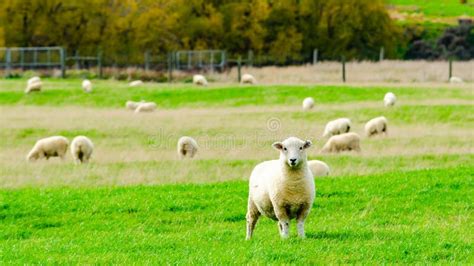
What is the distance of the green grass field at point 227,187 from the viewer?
41.3 feet

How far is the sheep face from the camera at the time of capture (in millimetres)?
12664

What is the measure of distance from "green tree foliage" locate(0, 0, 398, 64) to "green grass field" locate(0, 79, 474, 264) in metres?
33.8

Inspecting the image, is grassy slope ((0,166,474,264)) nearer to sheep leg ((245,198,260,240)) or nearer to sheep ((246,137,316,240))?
sheep leg ((245,198,260,240))

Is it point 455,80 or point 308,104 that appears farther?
point 455,80

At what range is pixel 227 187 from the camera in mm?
19406

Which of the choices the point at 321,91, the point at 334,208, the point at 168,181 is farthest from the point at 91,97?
the point at 334,208

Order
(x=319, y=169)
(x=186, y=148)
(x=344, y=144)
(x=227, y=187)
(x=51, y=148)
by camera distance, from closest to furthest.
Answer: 1. (x=227, y=187)
2. (x=319, y=169)
3. (x=344, y=144)
4. (x=186, y=148)
5. (x=51, y=148)

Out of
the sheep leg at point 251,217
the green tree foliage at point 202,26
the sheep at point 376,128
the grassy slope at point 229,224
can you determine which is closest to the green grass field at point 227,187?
the grassy slope at point 229,224

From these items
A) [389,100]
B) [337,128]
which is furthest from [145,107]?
[337,128]

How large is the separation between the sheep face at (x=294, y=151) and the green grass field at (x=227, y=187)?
93 centimetres

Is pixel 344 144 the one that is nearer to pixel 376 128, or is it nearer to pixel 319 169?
pixel 376 128

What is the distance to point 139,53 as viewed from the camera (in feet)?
260

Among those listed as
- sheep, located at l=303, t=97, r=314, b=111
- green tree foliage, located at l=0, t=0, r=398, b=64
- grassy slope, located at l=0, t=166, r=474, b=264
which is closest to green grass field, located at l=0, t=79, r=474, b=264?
grassy slope, located at l=0, t=166, r=474, b=264

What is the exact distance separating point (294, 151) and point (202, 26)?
68141 millimetres
